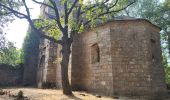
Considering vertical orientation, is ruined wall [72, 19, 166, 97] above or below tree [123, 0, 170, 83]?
below

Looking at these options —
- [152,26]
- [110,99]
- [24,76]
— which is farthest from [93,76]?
[24,76]

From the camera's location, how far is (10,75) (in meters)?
22.7

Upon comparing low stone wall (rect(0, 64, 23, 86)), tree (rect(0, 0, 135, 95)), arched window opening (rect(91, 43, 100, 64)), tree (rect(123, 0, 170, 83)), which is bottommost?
low stone wall (rect(0, 64, 23, 86))

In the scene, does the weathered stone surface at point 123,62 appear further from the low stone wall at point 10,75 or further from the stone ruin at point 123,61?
the low stone wall at point 10,75

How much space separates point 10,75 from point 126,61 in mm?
14725

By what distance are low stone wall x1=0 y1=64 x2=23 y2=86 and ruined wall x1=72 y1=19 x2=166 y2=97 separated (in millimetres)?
11066

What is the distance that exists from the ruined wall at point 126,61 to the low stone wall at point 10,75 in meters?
11.1

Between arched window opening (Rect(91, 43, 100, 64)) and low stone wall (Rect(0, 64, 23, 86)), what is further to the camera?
low stone wall (Rect(0, 64, 23, 86))

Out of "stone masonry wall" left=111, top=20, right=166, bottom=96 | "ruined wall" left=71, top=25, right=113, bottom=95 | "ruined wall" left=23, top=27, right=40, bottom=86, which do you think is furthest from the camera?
"ruined wall" left=23, top=27, right=40, bottom=86

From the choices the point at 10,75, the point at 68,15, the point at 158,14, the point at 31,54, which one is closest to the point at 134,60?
the point at 68,15

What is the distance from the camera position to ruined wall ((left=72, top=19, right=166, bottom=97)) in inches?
493

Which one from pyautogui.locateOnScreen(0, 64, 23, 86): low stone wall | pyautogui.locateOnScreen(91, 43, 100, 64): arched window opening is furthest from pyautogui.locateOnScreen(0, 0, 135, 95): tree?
pyautogui.locateOnScreen(0, 64, 23, 86): low stone wall

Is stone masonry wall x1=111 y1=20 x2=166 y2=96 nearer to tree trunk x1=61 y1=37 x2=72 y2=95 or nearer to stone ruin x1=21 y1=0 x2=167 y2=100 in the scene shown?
stone ruin x1=21 y1=0 x2=167 y2=100

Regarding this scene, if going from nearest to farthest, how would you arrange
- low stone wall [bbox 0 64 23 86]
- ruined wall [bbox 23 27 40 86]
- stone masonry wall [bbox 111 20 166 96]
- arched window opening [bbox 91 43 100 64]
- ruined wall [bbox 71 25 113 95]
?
stone masonry wall [bbox 111 20 166 96], ruined wall [bbox 71 25 113 95], arched window opening [bbox 91 43 100 64], low stone wall [bbox 0 64 23 86], ruined wall [bbox 23 27 40 86]
